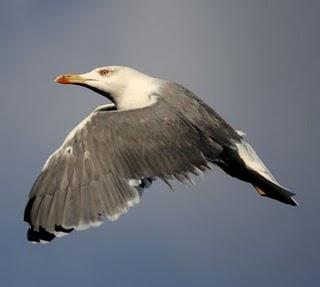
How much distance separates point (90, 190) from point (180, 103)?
1976mm

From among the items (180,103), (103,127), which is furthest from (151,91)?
(103,127)

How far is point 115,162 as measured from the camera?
1525 centimetres

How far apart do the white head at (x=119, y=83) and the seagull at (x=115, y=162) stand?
0.71m

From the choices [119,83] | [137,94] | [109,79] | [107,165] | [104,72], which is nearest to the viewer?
[107,165]

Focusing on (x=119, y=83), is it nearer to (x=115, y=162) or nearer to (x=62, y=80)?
(x=62, y=80)

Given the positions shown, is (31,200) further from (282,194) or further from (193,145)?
(282,194)

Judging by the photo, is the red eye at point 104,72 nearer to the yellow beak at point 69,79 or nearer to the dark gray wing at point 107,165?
the yellow beak at point 69,79

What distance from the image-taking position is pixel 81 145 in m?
15.4

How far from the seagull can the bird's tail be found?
0.31 m

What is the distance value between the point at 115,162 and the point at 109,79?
268cm

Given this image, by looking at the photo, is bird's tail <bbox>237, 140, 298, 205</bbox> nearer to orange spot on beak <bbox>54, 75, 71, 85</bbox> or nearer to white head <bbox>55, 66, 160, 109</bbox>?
white head <bbox>55, 66, 160, 109</bbox>

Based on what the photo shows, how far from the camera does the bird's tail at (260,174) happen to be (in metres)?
16.7

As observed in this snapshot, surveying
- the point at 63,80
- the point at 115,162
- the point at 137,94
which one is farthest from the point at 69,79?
the point at 115,162

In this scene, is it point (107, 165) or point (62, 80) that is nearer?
point (107, 165)
